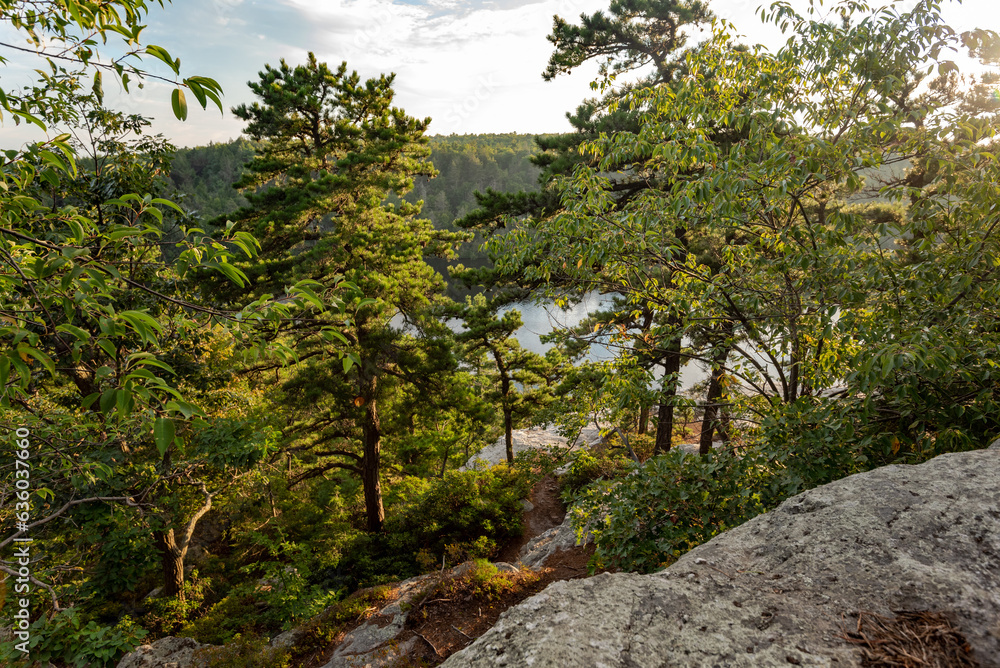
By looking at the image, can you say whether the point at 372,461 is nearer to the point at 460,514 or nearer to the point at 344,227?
the point at 460,514

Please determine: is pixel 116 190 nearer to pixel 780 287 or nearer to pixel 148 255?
pixel 148 255

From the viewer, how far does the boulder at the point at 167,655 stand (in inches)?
229

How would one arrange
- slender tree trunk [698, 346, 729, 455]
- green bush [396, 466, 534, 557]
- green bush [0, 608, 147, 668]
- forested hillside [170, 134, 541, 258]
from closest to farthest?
green bush [0, 608, 147, 668] → slender tree trunk [698, 346, 729, 455] → green bush [396, 466, 534, 557] → forested hillside [170, 134, 541, 258]

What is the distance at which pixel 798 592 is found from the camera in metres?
1.68

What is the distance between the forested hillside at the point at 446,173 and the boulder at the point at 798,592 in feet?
194

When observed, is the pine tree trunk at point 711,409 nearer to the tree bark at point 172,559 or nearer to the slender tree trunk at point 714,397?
the slender tree trunk at point 714,397

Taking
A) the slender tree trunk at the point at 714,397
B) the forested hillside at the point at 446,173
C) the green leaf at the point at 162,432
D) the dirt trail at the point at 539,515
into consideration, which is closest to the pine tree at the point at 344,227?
the dirt trail at the point at 539,515

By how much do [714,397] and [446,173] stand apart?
269ft

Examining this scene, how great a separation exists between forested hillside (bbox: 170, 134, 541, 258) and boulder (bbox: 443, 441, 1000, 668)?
194 feet

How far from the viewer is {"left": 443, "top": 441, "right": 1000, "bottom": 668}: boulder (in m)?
1.45

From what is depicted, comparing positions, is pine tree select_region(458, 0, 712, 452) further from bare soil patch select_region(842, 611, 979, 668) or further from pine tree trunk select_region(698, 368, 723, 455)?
bare soil patch select_region(842, 611, 979, 668)

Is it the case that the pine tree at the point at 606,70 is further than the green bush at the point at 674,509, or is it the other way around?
the pine tree at the point at 606,70

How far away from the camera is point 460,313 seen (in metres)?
10.8

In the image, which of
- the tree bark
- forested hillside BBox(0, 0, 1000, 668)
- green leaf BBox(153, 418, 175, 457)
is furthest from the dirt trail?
green leaf BBox(153, 418, 175, 457)
